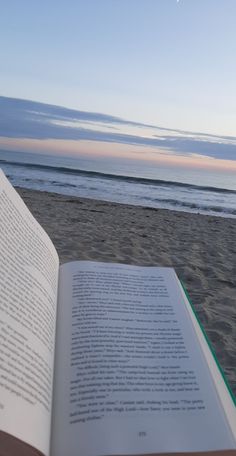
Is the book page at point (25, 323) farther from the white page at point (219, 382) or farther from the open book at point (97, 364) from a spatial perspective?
the white page at point (219, 382)

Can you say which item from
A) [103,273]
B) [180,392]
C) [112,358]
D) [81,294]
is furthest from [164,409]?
[103,273]

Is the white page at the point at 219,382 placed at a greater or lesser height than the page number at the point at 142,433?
greater

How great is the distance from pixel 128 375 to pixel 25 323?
0.25 metres

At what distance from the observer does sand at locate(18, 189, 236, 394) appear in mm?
3102

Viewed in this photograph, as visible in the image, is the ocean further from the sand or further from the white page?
the white page

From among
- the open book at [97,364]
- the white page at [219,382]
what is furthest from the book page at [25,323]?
the white page at [219,382]

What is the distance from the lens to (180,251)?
5566 millimetres

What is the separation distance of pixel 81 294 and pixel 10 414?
0.58 m

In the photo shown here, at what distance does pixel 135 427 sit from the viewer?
83 centimetres

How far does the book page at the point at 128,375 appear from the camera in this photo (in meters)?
0.83

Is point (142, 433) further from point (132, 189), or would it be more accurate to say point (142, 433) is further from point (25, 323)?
point (132, 189)

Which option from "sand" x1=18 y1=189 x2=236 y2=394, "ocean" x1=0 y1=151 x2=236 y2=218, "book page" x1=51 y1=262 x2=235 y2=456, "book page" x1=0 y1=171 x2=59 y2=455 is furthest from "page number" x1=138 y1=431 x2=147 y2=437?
"ocean" x1=0 y1=151 x2=236 y2=218

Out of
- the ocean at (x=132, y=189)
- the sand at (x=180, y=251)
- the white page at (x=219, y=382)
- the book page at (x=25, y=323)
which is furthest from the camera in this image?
the ocean at (x=132, y=189)

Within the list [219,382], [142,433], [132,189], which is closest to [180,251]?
[219,382]
